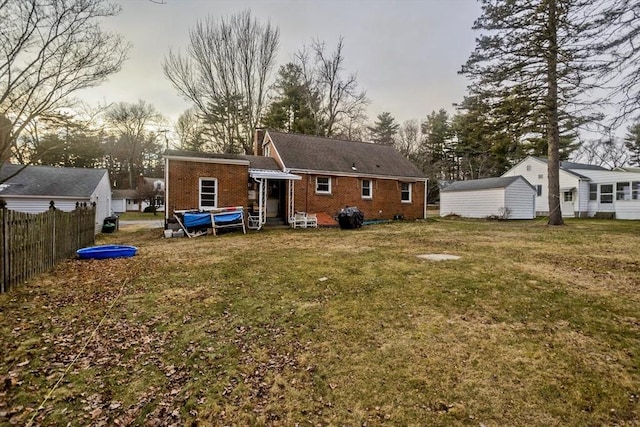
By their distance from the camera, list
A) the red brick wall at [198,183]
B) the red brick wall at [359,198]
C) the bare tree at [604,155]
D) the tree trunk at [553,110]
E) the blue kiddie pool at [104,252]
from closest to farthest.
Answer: the blue kiddie pool at [104,252], the tree trunk at [553,110], the red brick wall at [198,183], the red brick wall at [359,198], the bare tree at [604,155]

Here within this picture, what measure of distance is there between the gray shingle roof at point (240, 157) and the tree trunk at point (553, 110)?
1331 cm

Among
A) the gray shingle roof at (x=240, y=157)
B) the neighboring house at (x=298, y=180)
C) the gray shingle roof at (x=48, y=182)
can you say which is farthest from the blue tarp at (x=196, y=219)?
the gray shingle roof at (x=48, y=182)

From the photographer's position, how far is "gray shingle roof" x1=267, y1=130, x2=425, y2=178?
18.1 metres

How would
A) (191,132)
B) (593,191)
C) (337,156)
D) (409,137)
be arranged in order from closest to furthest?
(337,156) < (593,191) < (191,132) < (409,137)

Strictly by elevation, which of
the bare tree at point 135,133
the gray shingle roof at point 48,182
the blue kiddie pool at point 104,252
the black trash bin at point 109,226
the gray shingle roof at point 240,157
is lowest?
the blue kiddie pool at point 104,252

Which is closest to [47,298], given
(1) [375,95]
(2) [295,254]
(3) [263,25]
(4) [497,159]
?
(2) [295,254]

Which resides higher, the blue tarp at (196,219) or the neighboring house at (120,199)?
the neighboring house at (120,199)

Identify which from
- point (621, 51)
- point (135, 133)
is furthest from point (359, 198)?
point (135, 133)

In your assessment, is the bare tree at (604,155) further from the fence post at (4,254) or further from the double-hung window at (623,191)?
the fence post at (4,254)

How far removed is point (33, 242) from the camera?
6.29 meters

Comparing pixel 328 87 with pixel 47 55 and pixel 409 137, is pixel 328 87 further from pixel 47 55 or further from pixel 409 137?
pixel 47 55

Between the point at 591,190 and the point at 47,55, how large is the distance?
33.3 meters

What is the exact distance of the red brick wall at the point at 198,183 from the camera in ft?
46.3

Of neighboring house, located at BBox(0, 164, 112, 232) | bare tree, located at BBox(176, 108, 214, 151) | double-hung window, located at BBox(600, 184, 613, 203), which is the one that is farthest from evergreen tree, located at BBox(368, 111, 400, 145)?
neighboring house, located at BBox(0, 164, 112, 232)
